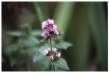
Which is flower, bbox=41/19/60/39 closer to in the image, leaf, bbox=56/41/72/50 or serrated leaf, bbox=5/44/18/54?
leaf, bbox=56/41/72/50

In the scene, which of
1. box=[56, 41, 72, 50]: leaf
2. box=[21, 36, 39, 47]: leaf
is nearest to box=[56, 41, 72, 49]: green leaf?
box=[56, 41, 72, 50]: leaf

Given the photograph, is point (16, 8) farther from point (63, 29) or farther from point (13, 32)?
point (63, 29)

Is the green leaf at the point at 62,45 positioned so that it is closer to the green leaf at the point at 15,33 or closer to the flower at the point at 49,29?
the flower at the point at 49,29

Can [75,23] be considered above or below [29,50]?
above

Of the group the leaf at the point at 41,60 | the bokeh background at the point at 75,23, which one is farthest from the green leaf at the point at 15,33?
the leaf at the point at 41,60

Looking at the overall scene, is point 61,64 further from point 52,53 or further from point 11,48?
point 11,48

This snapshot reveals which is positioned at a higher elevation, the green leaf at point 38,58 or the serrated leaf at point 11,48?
the serrated leaf at point 11,48

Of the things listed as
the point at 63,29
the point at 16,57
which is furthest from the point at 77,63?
the point at 16,57

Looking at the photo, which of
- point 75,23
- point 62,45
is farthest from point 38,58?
point 75,23
